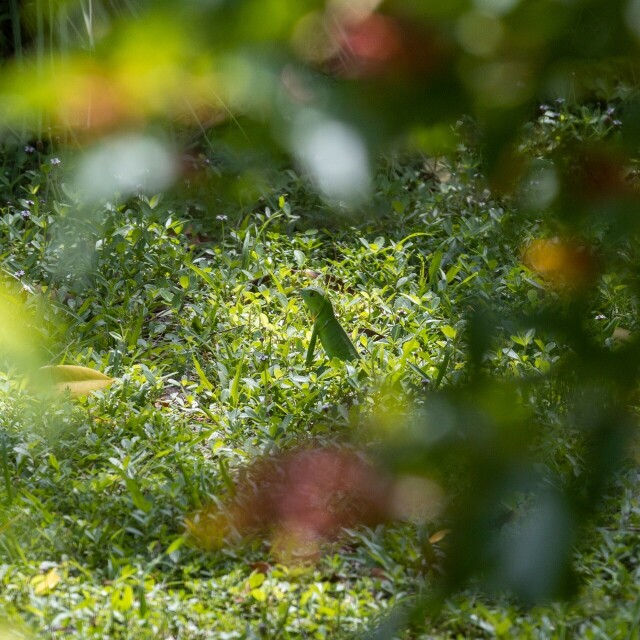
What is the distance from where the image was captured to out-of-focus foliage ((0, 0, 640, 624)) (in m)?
0.62

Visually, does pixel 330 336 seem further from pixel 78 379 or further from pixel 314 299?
pixel 78 379

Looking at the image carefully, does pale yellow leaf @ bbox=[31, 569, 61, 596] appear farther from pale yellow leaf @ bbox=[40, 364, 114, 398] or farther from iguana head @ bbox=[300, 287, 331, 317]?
iguana head @ bbox=[300, 287, 331, 317]

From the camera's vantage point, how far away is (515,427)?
0.83 metres

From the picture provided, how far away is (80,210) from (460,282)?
144 centimetres

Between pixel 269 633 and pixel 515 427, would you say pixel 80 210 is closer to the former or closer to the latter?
pixel 269 633

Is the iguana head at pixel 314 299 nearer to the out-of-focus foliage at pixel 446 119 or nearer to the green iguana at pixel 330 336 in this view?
the green iguana at pixel 330 336

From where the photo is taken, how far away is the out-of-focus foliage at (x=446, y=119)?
0.62 meters

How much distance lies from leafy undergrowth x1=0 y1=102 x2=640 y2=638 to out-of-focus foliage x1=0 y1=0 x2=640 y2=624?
11 cm

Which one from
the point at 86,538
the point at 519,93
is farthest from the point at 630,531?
the point at 519,93

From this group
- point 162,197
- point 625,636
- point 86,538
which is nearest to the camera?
point 625,636

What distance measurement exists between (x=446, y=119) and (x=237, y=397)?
220cm

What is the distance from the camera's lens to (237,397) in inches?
112

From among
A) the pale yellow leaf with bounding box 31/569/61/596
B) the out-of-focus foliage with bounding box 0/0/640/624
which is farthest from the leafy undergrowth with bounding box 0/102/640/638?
the out-of-focus foliage with bounding box 0/0/640/624

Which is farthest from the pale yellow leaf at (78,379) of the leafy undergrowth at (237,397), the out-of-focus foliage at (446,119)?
the out-of-focus foliage at (446,119)
